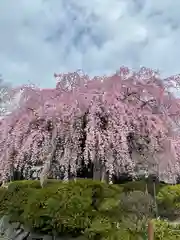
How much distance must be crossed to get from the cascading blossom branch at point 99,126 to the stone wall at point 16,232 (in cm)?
120

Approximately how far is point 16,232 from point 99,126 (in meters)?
2.54

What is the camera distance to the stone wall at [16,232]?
6.39 meters

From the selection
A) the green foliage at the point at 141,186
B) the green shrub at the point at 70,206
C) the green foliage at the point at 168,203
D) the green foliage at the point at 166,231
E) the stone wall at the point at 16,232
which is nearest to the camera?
the green foliage at the point at 166,231

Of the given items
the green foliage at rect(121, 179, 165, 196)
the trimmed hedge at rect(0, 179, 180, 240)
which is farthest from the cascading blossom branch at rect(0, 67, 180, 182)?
the trimmed hedge at rect(0, 179, 180, 240)

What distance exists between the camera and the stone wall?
6.39 metres

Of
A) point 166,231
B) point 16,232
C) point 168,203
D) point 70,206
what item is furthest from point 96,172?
point 166,231

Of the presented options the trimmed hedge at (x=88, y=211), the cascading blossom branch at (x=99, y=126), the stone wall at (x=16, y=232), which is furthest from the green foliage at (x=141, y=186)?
the stone wall at (x=16, y=232)

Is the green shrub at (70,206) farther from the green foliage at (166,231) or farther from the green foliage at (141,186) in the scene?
the green foliage at (141,186)

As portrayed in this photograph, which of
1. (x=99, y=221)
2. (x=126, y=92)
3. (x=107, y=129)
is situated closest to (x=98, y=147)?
(x=107, y=129)

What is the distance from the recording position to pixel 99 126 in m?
7.61

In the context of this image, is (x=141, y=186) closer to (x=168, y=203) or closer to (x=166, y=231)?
(x=168, y=203)

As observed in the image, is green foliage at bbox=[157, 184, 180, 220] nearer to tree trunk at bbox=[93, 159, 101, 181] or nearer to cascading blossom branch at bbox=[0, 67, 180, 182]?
cascading blossom branch at bbox=[0, 67, 180, 182]

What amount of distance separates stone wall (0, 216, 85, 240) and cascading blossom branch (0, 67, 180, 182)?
1.20m

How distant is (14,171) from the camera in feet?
28.4
